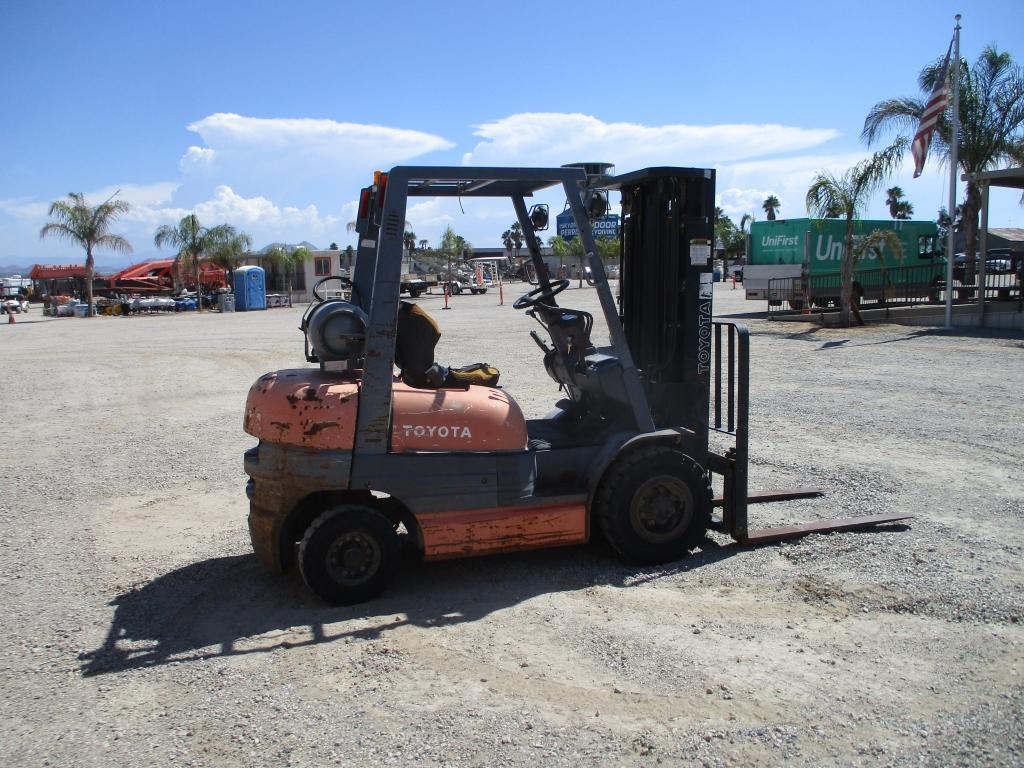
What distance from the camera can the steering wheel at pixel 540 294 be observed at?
580 cm

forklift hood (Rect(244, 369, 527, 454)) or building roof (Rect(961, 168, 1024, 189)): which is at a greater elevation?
building roof (Rect(961, 168, 1024, 189))

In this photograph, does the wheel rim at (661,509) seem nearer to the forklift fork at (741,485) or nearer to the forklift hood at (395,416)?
the forklift fork at (741,485)

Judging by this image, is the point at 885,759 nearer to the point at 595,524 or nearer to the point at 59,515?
the point at 595,524

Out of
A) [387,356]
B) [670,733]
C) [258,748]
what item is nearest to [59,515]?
[387,356]

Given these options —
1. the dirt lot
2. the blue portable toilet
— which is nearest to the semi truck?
the dirt lot

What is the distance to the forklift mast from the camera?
605 cm

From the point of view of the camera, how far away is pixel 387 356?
4.97 metres

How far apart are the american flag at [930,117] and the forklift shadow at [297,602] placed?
716 inches

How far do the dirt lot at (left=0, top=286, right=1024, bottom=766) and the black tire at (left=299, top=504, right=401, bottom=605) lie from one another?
147mm

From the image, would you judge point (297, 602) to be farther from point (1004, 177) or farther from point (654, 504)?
point (1004, 177)

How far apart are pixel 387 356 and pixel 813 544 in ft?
11.1

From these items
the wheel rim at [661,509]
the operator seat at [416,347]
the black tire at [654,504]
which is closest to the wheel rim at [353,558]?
the operator seat at [416,347]

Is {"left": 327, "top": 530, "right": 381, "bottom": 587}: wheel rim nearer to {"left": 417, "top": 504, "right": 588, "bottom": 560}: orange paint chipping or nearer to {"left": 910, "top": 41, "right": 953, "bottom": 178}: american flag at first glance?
{"left": 417, "top": 504, "right": 588, "bottom": 560}: orange paint chipping

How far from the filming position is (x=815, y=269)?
2755 cm
